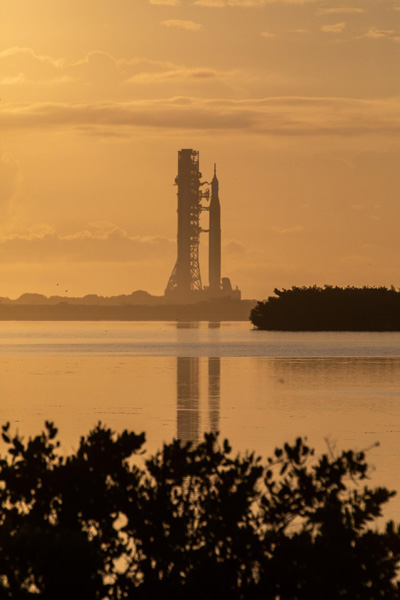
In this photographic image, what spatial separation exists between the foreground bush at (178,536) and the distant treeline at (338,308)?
118m

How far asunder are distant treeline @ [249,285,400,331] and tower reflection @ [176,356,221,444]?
7360cm

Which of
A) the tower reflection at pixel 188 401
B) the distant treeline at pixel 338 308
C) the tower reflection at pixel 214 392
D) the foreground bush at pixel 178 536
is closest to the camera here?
the foreground bush at pixel 178 536

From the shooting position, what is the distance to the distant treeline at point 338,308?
417ft

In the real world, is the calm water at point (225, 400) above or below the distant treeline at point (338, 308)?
below

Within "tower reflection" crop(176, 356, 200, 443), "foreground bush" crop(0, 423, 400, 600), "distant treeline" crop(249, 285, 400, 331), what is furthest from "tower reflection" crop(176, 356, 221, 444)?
"distant treeline" crop(249, 285, 400, 331)

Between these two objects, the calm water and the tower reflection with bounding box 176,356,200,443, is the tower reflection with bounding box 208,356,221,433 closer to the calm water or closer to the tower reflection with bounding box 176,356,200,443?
the calm water

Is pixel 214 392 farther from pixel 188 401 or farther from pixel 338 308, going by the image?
pixel 338 308

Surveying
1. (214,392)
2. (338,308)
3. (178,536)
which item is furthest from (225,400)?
(338,308)

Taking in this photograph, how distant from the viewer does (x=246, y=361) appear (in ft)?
193

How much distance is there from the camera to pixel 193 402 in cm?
3169

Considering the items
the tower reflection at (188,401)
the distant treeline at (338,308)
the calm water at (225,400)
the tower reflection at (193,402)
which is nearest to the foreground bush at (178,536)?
the calm water at (225,400)

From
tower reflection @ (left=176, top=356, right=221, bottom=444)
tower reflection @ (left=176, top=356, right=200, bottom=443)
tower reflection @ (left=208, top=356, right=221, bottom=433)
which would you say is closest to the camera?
tower reflection @ (left=176, top=356, right=200, bottom=443)

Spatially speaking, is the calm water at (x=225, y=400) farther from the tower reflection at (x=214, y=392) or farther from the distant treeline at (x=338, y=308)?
the distant treeline at (x=338, y=308)

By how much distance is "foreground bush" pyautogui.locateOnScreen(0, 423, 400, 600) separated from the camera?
7887mm
